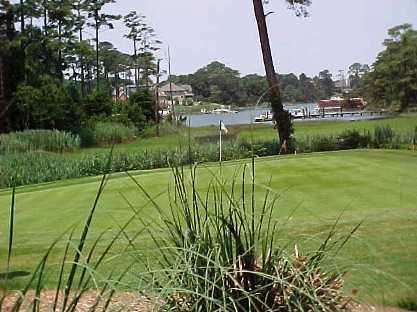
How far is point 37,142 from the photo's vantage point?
2552 cm

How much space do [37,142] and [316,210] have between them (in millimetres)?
19378

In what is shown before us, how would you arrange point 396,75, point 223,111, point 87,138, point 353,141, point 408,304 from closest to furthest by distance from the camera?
point 223,111
point 408,304
point 353,141
point 87,138
point 396,75

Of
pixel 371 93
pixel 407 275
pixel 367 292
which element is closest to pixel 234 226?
pixel 367 292

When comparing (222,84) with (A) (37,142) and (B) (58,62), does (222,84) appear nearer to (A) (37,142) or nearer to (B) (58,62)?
(A) (37,142)

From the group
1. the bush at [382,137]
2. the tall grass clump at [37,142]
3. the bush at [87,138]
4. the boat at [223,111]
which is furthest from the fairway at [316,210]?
the bush at [87,138]

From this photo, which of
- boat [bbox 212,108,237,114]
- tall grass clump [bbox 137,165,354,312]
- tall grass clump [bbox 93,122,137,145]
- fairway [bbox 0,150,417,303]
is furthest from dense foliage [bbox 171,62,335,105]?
tall grass clump [bbox 93,122,137,145]

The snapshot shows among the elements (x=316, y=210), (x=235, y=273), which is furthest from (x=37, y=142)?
(x=235, y=273)

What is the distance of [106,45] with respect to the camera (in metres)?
45.8

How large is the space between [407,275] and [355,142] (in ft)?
63.7

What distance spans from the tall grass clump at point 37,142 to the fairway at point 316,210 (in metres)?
11.8

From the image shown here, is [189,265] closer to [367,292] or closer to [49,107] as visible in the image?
[367,292]

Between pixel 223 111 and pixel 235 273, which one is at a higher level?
pixel 223 111

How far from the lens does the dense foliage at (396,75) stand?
185 ft

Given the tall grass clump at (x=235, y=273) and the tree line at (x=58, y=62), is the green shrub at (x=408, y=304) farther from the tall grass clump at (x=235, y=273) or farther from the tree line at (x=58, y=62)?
the tree line at (x=58, y=62)
